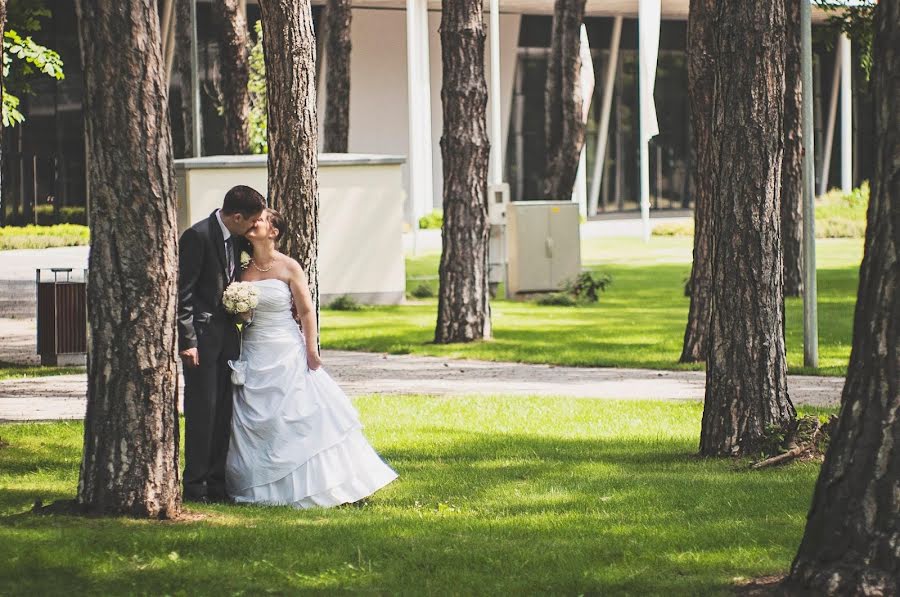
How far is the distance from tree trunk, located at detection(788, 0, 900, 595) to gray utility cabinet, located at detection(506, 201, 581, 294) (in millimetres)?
19416

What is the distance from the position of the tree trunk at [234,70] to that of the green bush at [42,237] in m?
8.41

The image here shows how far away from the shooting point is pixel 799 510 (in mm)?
7586

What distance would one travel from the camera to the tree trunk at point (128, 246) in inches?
264

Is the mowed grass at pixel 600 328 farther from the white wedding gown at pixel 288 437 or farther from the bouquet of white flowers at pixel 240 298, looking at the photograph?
the bouquet of white flowers at pixel 240 298

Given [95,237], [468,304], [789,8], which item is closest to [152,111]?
[95,237]

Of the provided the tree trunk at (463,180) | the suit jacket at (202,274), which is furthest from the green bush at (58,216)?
the suit jacket at (202,274)

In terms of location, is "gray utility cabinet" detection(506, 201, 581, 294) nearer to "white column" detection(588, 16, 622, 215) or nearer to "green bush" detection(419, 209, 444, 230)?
"green bush" detection(419, 209, 444, 230)

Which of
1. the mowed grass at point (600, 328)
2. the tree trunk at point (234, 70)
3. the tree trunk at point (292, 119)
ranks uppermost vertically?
the tree trunk at point (234, 70)

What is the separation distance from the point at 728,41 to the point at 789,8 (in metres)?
13.1

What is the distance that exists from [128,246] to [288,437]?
5.95ft

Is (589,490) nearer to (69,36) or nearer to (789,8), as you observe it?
(789,8)

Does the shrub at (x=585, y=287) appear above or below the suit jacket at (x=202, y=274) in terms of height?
below

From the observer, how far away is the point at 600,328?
19.6 meters

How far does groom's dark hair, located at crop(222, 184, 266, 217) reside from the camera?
8133 mm
